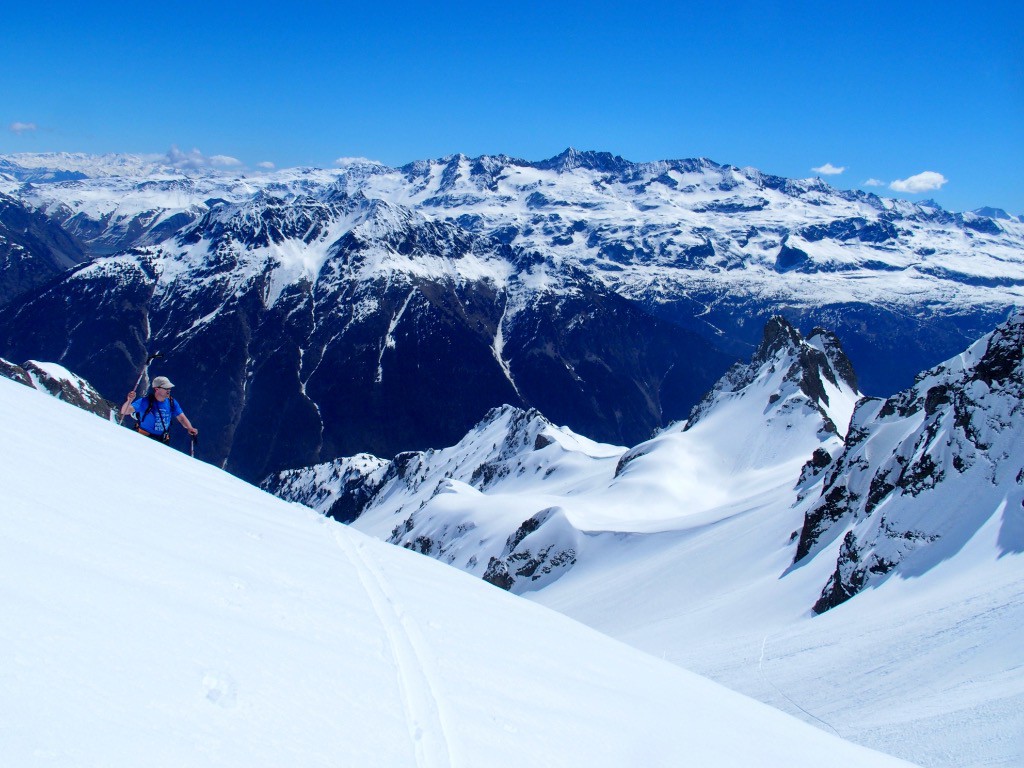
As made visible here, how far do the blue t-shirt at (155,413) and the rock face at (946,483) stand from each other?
26629 mm

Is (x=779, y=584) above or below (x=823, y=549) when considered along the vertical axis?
below

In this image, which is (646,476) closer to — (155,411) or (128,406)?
(155,411)

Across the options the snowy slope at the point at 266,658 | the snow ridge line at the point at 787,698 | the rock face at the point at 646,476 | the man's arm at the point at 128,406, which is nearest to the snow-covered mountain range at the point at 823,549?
the snow ridge line at the point at 787,698

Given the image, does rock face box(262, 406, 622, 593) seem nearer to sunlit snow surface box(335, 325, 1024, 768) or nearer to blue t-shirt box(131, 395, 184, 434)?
sunlit snow surface box(335, 325, 1024, 768)

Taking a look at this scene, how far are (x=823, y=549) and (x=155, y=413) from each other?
32.9m

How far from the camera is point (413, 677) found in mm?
6695

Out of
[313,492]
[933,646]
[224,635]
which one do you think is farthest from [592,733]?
[313,492]

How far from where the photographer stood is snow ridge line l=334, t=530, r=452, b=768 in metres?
5.48

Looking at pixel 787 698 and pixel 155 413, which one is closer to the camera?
pixel 787 698

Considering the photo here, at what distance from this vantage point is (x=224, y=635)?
5.95 meters

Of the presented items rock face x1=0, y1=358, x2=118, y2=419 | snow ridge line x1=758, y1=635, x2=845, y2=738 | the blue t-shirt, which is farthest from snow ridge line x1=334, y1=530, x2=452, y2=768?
rock face x1=0, y1=358, x2=118, y2=419

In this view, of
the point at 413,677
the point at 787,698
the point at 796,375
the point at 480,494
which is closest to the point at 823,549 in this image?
the point at 787,698

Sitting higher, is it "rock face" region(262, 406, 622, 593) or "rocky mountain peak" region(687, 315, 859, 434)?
"rocky mountain peak" region(687, 315, 859, 434)

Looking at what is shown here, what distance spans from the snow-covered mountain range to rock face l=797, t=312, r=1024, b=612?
0.30 feet
